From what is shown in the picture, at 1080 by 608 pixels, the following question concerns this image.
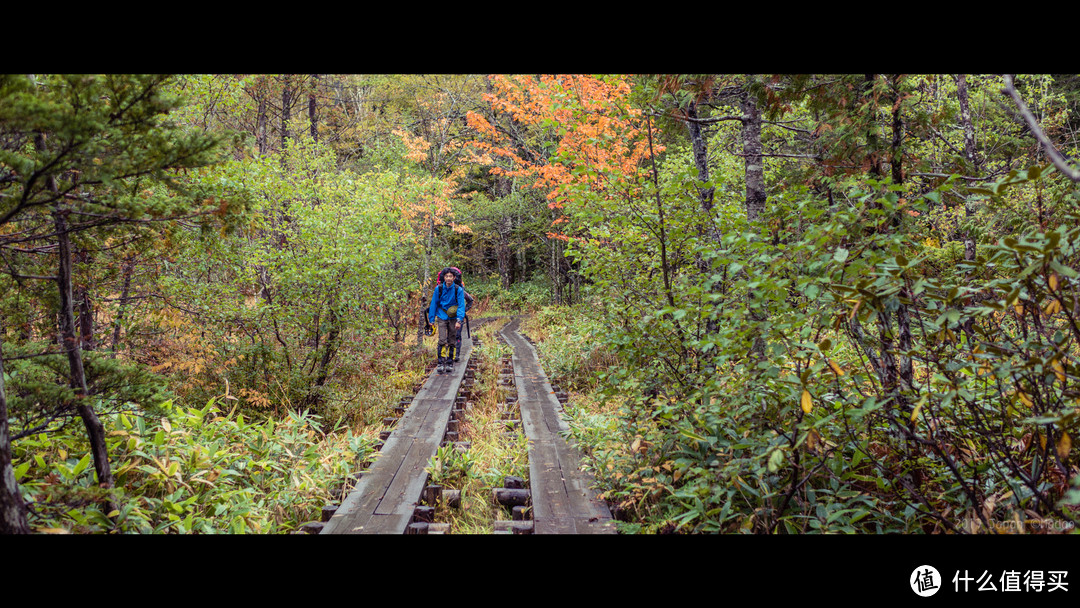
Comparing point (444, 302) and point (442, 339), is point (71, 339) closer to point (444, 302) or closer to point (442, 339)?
point (444, 302)

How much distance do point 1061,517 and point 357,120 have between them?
1654 centimetres

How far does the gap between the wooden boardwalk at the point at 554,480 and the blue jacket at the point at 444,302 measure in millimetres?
2223

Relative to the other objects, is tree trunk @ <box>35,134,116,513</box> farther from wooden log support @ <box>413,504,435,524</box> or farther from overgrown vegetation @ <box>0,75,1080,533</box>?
wooden log support @ <box>413,504,435,524</box>

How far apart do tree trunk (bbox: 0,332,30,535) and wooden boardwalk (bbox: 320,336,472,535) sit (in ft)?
5.08

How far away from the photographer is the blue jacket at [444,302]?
27.4 ft

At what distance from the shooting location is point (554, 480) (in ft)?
12.8

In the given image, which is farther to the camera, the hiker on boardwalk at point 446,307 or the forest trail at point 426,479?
the hiker on boardwalk at point 446,307

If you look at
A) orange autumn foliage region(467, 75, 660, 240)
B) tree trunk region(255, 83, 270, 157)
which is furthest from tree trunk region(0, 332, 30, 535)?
tree trunk region(255, 83, 270, 157)

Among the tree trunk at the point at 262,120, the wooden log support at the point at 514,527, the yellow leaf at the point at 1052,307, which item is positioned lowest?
the wooden log support at the point at 514,527

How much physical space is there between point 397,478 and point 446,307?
455 centimetres

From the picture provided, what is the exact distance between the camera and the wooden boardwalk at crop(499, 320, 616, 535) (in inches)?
125

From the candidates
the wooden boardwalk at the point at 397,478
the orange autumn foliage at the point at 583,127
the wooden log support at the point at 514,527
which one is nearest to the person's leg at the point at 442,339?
the wooden boardwalk at the point at 397,478

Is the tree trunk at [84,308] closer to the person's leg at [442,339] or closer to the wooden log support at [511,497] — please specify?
the wooden log support at [511,497]

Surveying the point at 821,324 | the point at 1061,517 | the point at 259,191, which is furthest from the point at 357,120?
the point at 1061,517
